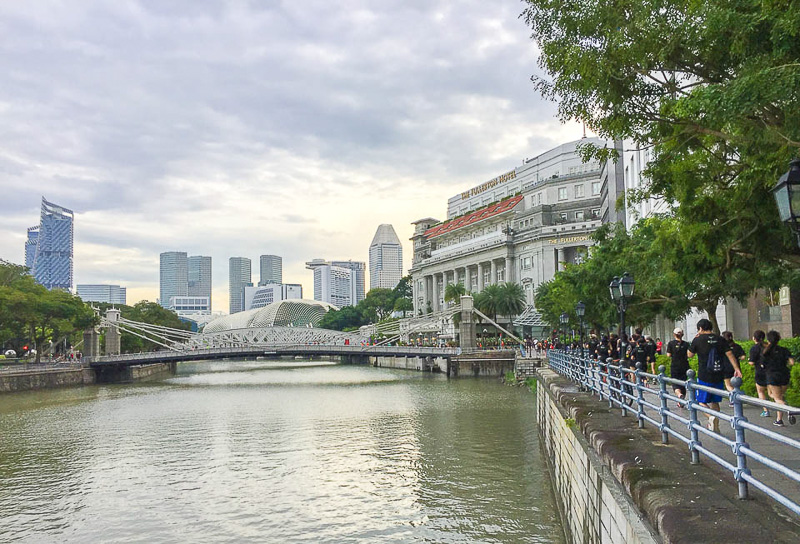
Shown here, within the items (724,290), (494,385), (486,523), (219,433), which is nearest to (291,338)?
(494,385)

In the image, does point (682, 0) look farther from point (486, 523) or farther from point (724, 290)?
point (724, 290)

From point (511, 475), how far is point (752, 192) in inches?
431

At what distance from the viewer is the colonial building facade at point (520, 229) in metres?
100

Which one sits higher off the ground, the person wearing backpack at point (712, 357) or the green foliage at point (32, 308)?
the green foliage at point (32, 308)

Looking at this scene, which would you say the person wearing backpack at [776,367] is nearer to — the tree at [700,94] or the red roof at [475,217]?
the tree at [700,94]

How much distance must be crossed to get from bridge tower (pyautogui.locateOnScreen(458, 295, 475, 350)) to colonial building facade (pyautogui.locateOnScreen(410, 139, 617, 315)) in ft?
56.8

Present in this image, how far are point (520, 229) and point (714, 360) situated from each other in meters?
97.7

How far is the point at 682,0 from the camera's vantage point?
1246 cm

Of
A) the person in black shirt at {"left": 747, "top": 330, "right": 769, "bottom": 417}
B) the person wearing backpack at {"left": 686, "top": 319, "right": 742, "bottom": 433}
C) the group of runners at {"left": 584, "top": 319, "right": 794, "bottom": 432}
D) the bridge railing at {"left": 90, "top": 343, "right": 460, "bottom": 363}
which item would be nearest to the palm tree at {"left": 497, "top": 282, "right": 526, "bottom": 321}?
the bridge railing at {"left": 90, "top": 343, "right": 460, "bottom": 363}

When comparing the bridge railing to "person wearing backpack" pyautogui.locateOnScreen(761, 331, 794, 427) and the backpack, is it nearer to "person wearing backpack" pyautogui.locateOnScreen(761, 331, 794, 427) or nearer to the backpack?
"person wearing backpack" pyautogui.locateOnScreen(761, 331, 794, 427)

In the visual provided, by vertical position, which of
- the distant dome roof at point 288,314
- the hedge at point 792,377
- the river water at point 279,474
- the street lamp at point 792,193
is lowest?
the river water at point 279,474

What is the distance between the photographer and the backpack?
11719 millimetres

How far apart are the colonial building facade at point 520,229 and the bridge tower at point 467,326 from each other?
17.3 metres

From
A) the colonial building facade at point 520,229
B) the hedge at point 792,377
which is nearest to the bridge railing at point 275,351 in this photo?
the colonial building facade at point 520,229
